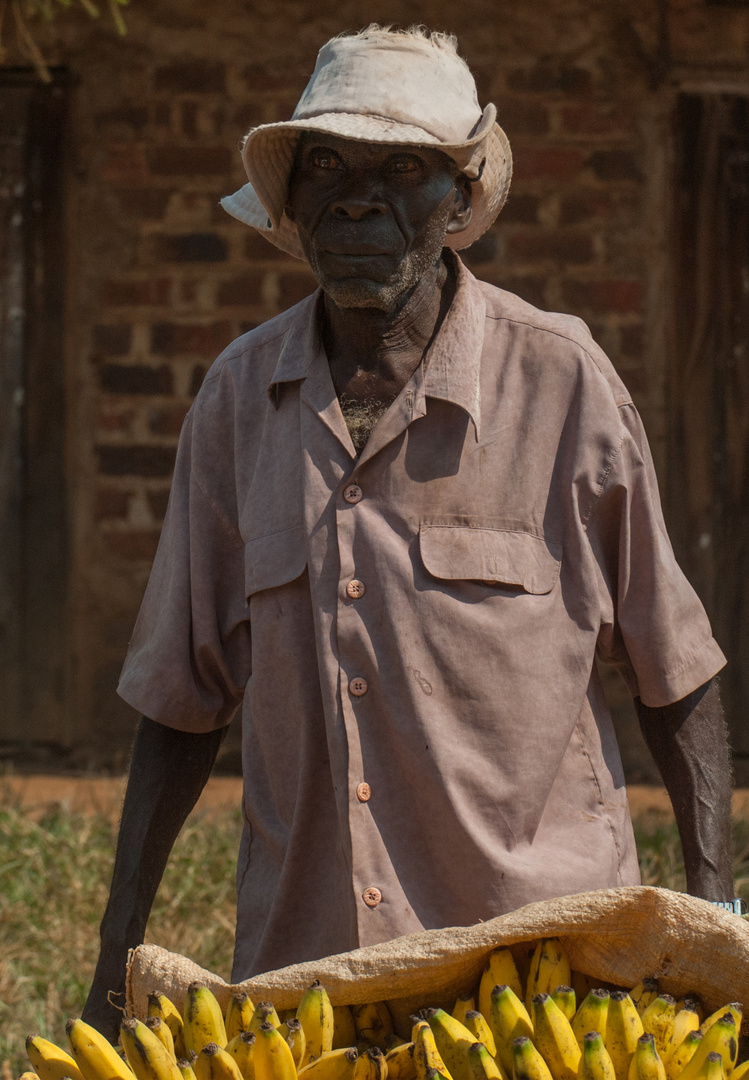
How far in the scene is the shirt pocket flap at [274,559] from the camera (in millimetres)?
2018

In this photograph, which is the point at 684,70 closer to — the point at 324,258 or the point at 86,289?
the point at 86,289

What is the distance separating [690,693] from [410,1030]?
0.72 m

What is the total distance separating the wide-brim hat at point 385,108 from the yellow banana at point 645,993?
1.18 meters

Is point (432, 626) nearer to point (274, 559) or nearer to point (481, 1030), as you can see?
point (274, 559)

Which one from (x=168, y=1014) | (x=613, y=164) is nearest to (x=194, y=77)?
(x=613, y=164)

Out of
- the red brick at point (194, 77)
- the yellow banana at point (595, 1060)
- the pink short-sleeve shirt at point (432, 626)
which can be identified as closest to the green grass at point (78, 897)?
the pink short-sleeve shirt at point (432, 626)

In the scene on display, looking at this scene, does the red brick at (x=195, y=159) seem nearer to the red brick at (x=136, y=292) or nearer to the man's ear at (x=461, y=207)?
the red brick at (x=136, y=292)

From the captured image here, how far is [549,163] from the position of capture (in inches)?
191

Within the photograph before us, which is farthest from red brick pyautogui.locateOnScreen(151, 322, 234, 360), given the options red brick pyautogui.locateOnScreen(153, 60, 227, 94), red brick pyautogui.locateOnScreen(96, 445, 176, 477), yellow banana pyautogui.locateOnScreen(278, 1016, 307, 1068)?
yellow banana pyautogui.locateOnScreen(278, 1016, 307, 1068)

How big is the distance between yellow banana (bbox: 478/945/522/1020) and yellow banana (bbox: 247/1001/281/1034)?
0.86 ft

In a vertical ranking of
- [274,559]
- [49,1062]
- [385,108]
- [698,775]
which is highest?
[385,108]

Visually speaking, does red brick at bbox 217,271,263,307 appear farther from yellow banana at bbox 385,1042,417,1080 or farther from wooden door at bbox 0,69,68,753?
yellow banana at bbox 385,1042,417,1080

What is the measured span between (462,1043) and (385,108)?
1278mm

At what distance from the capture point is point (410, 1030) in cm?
166
